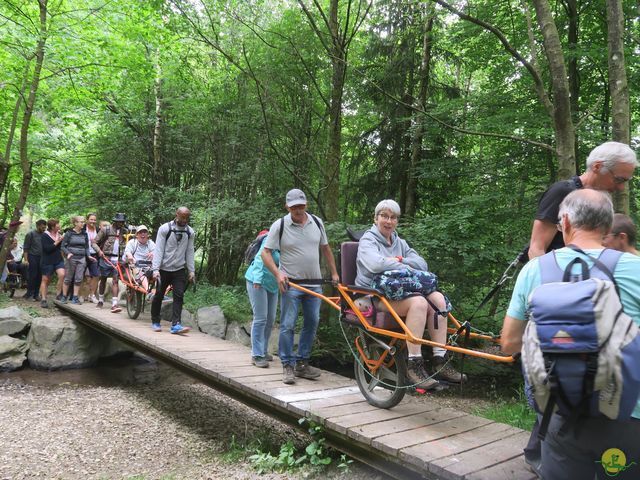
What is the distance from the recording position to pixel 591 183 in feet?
8.62

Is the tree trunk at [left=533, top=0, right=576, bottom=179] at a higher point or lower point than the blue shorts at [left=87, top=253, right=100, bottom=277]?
higher

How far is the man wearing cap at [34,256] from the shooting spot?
11211mm

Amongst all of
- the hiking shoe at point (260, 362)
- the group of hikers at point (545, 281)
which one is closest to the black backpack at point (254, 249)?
the group of hikers at point (545, 281)

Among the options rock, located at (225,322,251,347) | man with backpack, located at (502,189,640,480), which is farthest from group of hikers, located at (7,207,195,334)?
man with backpack, located at (502,189,640,480)

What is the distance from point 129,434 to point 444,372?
4359mm

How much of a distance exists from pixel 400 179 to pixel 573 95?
4015 millimetres

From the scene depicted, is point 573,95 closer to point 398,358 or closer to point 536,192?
point 536,192

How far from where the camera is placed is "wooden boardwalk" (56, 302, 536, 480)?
3.05 m

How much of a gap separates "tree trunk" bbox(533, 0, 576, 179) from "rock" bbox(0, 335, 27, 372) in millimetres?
9423

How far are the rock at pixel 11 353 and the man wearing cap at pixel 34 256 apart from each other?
2.79 m

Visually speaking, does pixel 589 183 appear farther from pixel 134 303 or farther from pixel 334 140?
pixel 134 303

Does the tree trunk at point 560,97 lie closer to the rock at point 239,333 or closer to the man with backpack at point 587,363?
the man with backpack at point 587,363

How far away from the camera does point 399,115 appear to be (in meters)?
11.2

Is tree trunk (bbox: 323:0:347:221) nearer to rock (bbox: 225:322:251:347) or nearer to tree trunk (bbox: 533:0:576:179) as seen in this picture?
rock (bbox: 225:322:251:347)
